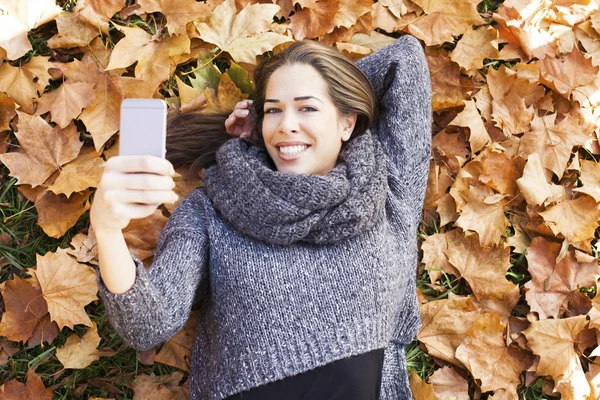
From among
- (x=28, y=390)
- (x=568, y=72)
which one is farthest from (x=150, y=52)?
(x=568, y=72)

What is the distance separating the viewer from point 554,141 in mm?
2463

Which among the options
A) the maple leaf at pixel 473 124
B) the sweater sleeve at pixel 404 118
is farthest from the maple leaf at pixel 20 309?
the maple leaf at pixel 473 124

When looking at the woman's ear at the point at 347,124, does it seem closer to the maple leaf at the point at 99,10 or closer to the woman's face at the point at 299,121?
the woman's face at the point at 299,121

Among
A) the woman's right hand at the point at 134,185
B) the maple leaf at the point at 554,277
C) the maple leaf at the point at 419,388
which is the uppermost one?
the woman's right hand at the point at 134,185

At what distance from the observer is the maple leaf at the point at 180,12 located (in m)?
2.26

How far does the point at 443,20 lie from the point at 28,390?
2003mm

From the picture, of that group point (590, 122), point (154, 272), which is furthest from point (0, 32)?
point (590, 122)

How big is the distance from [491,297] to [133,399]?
132cm

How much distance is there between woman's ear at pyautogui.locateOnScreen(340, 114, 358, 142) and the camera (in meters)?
1.99

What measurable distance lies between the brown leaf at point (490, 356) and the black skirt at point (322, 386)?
617mm

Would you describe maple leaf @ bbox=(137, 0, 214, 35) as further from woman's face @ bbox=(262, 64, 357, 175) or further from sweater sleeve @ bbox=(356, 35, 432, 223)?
sweater sleeve @ bbox=(356, 35, 432, 223)

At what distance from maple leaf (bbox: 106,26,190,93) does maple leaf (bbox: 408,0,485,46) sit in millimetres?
903

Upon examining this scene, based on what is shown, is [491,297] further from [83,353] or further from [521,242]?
[83,353]

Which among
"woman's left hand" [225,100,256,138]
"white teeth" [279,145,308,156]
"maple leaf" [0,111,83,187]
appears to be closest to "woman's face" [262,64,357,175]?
"white teeth" [279,145,308,156]
